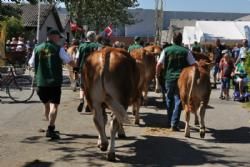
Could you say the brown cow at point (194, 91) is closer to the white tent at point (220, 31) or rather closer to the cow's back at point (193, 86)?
the cow's back at point (193, 86)

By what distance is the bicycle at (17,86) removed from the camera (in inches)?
672

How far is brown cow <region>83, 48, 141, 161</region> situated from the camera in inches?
343

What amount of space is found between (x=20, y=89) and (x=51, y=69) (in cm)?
698

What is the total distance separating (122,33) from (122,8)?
112 ft

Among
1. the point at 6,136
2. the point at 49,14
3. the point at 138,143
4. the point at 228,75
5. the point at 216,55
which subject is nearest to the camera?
the point at 138,143

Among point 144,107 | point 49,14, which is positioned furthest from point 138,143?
point 49,14

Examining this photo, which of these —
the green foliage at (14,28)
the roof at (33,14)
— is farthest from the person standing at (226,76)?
the roof at (33,14)

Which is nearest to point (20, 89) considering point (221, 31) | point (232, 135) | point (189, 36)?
point (232, 135)

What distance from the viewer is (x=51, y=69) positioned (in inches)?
417

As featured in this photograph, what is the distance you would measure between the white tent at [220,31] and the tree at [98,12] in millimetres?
12518

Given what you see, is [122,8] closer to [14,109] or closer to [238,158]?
[14,109]

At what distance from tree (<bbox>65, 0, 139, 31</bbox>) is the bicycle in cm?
2930

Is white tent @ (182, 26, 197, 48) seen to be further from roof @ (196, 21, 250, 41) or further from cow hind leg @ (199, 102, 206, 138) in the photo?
cow hind leg @ (199, 102, 206, 138)

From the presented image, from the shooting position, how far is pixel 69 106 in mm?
15820
